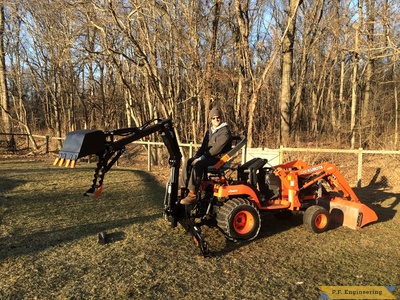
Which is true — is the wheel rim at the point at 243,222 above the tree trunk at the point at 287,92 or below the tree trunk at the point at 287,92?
below

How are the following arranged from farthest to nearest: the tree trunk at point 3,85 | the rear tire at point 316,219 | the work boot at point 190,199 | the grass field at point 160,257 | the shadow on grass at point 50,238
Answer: the tree trunk at point 3,85 < the rear tire at point 316,219 < the work boot at point 190,199 < the shadow on grass at point 50,238 < the grass field at point 160,257

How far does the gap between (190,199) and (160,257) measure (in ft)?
3.15

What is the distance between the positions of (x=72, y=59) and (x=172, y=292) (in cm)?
1649

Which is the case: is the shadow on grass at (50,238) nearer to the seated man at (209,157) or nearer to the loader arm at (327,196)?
the seated man at (209,157)

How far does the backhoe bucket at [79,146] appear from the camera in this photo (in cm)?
388

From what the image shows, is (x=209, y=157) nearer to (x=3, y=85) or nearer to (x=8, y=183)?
(x=8, y=183)

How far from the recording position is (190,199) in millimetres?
5234

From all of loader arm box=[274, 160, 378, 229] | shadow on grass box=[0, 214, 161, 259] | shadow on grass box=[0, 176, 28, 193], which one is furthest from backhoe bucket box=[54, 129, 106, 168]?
shadow on grass box=[0, 176, 28, 193]

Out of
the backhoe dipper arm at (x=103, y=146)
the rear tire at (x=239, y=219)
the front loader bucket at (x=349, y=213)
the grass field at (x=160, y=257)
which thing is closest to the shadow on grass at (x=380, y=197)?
the grass field at (x=160, y=257)

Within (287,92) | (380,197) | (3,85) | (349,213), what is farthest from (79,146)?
(3,85)

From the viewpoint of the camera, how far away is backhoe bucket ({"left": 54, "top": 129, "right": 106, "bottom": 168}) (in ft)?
12.7

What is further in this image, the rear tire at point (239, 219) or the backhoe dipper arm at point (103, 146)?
the rear tire at point (239, 219)

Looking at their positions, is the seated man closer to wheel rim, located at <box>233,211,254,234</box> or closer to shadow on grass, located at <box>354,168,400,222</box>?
wheel rim, located at <box>233,211,254,234</box>

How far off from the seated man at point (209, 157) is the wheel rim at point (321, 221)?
1999 mm
